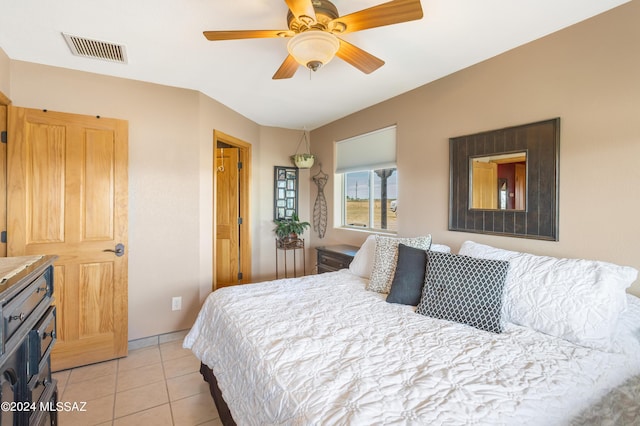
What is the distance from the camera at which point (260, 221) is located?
420cm

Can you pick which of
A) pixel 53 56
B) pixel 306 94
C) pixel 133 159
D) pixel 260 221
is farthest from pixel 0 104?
pixel 260 221

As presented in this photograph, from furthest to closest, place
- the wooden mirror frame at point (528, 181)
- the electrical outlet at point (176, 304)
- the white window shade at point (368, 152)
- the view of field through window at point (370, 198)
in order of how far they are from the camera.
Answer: the view of field through window at point (370, 198)
the white window shade at point (368, 152)
the electrical outlet at point (176, 304)
the wooden mirror frame at point (528, 181)

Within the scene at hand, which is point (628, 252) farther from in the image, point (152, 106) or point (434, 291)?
point (152, 106)

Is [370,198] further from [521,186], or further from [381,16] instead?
[381,16]

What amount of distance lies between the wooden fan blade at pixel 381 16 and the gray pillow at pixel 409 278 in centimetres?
132

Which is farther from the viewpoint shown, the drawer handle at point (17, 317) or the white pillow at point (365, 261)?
the white pillow at point (365, 261)

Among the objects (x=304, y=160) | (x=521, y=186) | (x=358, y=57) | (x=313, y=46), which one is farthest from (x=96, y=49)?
(x=521, y=186)

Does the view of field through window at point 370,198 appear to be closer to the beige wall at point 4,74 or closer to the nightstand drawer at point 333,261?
the nightstand drawer at point 333,261

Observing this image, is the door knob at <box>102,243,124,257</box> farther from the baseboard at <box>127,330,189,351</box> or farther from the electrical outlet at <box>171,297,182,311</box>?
the baseboard at <box>127,330,189,351</box>

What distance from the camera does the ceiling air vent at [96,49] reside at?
6.66 feet

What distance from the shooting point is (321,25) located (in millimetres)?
1517

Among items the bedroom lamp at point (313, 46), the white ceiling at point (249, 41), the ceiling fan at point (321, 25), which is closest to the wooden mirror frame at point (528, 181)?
the white ceiling at point (249, 41)

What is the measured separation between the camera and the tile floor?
1873 mm

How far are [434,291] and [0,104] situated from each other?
3.32 metres
